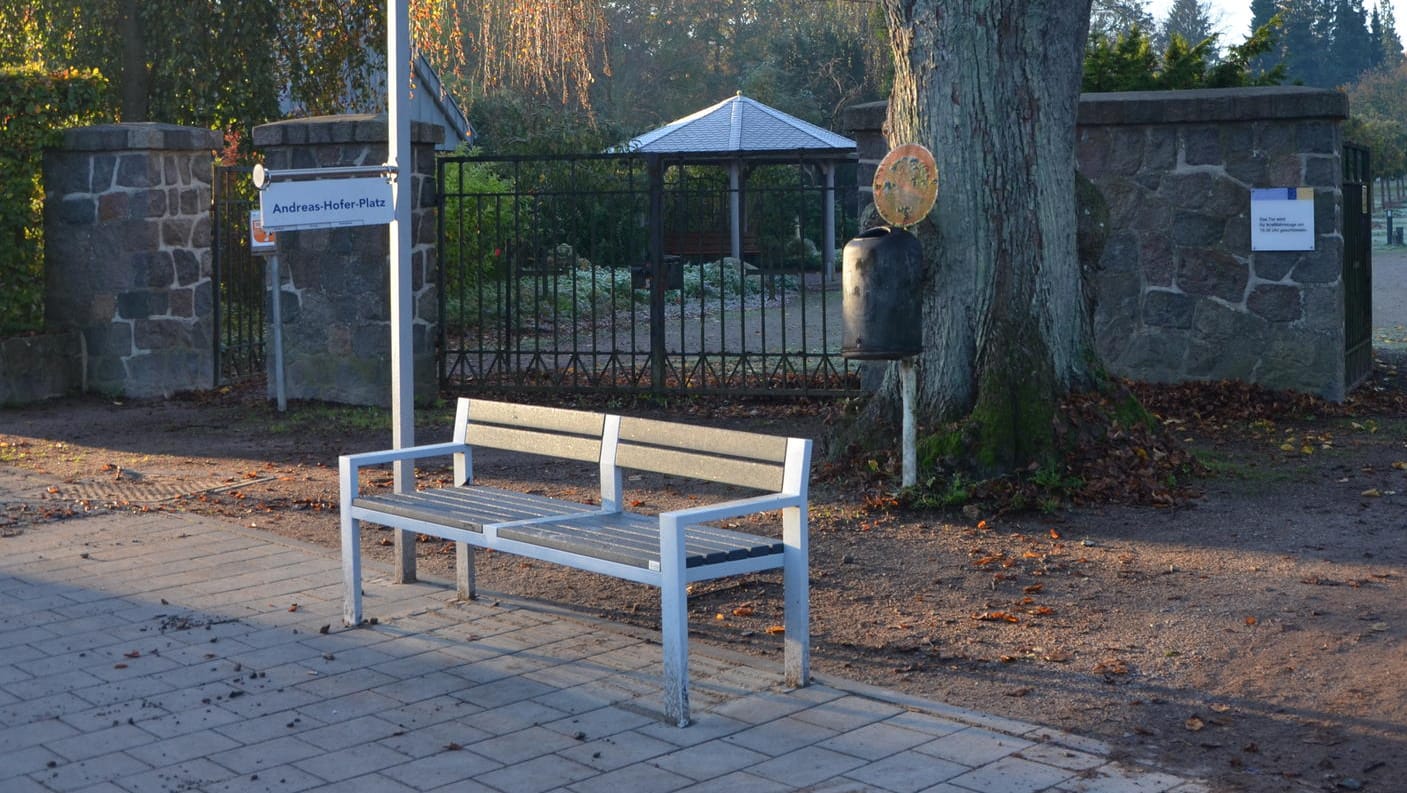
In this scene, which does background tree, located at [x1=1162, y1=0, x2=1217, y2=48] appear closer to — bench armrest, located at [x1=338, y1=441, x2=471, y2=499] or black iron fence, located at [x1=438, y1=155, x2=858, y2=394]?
black iron fence, located at [x1=438, y1=155, x2=858, y2=394]

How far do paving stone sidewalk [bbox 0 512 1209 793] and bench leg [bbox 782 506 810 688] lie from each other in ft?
0.29

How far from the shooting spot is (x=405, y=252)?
6.52 meters

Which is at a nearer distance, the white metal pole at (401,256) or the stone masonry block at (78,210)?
the white metal pole at (401,256)

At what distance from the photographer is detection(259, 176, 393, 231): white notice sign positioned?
6066mm

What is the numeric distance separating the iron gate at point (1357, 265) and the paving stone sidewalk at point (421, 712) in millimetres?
7332

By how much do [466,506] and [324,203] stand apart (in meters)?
1.32

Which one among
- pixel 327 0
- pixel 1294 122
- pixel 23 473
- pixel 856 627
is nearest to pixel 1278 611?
pixel 856 627

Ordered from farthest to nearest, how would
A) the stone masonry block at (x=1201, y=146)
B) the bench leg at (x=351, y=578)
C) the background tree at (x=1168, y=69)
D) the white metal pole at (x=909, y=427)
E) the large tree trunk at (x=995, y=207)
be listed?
the background tree at (x=1168, y=69)
the stone masonry block at (x=1201, y=146)
the large tree trunk at (x=995, y=207)
the white metal pole at (x=909, y=427)
the bench leg at (x=351, y=578)

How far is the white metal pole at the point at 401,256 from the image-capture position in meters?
6.38

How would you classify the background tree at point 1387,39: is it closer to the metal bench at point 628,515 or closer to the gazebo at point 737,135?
the gazebo at point 737,135

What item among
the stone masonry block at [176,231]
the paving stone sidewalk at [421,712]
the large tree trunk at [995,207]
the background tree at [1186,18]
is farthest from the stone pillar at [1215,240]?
the background tree at [1186,18]

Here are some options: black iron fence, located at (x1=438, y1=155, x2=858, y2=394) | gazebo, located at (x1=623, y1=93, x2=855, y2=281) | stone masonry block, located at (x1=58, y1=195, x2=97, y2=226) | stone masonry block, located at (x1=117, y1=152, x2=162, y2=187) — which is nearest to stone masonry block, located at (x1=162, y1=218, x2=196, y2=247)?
stone masonry block, located at (x1=117, y1=152, x2=162, y2=187)

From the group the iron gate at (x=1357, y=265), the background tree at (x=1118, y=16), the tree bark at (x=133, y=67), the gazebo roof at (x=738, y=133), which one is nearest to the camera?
the iron gate at (x=1357, y=265)

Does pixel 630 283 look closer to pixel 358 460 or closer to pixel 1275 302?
pixel 1275 302
